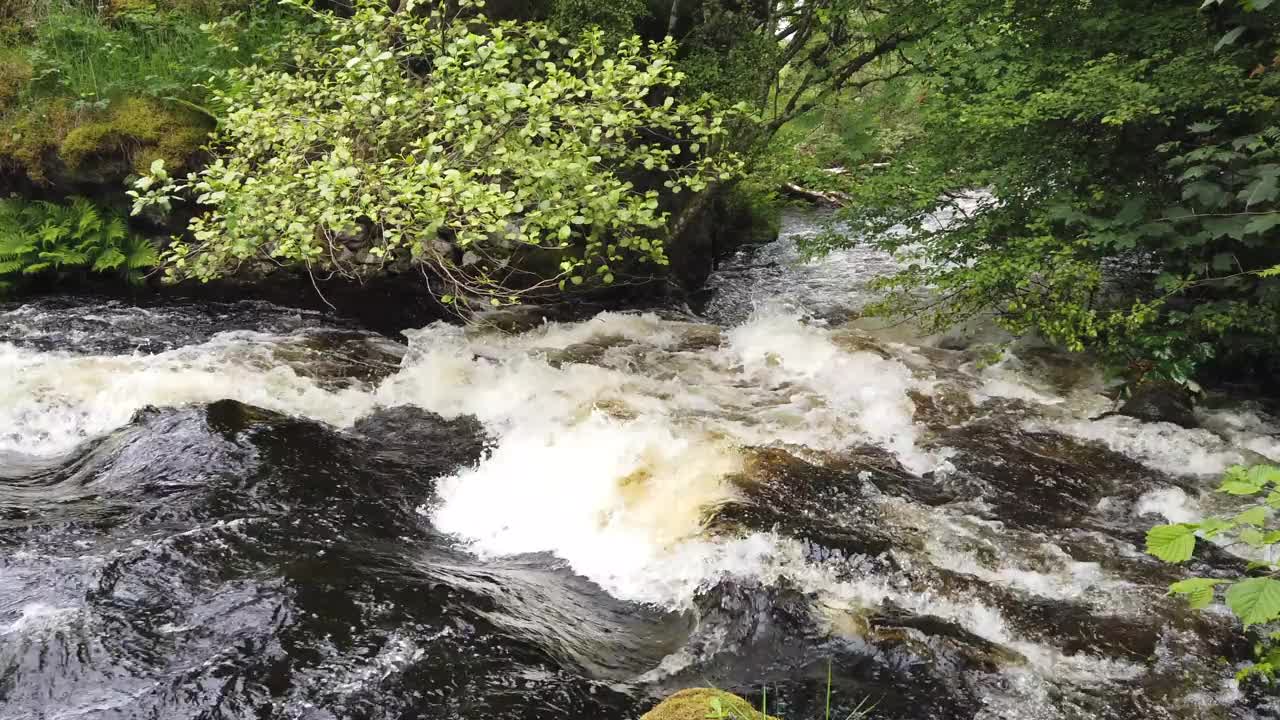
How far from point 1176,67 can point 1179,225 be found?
3.99 ft

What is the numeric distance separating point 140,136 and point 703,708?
Answer: 9653 millimetres

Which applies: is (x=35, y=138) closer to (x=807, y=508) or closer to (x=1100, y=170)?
(x=807, y=508)

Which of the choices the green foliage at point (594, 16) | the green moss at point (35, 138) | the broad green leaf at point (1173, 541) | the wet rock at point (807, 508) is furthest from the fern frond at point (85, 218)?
the broad green leaf at point (1173, 541)

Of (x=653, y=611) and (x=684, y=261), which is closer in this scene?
(x=653, y=611)

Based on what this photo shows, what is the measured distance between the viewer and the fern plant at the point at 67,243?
352 inches

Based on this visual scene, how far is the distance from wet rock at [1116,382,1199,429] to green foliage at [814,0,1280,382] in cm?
32

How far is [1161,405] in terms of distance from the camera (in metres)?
6.84

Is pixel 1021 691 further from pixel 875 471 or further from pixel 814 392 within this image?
pixel 814 392

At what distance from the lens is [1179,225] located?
6.30 metres

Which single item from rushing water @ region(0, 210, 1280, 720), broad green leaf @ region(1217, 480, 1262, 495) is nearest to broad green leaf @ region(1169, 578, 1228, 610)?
broad green leaf @ region(1217, 480, 1262, 495)

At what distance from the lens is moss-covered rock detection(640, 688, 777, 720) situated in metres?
2.92

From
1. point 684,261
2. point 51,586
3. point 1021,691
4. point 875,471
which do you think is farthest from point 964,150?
point 51,586

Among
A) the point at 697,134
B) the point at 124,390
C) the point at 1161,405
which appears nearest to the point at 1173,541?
the point at 1161,405

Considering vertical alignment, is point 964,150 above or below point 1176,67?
below
